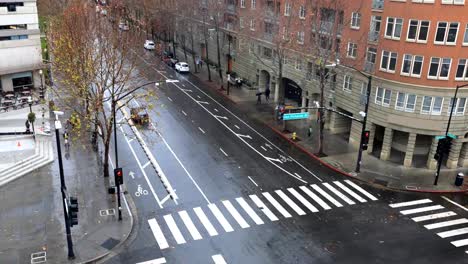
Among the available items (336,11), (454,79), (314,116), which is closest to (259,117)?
(314,116)

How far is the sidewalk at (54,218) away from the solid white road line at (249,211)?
24.7ft

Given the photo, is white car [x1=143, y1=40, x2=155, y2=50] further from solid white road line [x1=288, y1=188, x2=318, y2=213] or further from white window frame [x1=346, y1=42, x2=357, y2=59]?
solid white road line [x1=288, y1=188, x2=318, y2=213]

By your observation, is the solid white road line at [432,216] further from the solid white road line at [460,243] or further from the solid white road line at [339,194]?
the solid white road line at [339,194]

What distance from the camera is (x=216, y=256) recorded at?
2434 cm

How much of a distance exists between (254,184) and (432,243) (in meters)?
12.8

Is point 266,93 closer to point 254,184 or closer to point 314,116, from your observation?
point 314,116

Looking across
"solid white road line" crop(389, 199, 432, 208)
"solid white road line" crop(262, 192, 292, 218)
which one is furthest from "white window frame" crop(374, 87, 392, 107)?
"solid white road line" crop(262, 192, 292, 218)

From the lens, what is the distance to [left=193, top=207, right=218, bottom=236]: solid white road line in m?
26.7

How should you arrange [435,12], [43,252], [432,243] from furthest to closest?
[435,12]
[432,243]
[43,252]

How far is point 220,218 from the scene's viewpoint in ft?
93.1

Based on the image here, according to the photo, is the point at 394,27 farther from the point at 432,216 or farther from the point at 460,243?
the point at 460,243

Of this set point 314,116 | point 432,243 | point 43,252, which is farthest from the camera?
point 314,116

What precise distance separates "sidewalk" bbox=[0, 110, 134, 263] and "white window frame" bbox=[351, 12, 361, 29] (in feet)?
Result: 82.9

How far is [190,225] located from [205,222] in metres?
1.01
